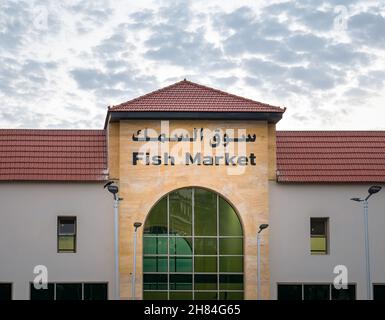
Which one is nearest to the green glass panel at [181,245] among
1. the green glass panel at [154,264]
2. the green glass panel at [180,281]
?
the green glass panel at [154,264]

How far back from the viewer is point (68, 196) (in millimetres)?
32938

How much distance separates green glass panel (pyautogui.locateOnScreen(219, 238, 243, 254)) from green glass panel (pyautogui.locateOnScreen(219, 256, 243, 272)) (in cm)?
32

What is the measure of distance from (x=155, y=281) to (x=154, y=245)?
1695 millimetres

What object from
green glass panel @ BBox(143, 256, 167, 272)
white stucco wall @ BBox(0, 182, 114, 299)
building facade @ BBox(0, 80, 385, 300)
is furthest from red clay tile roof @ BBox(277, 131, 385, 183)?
white stucco wall @ BBox(0, 182, 114, 299)

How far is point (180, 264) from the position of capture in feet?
106

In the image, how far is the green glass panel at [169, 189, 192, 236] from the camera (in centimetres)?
3225

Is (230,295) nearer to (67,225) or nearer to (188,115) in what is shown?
(67,225)

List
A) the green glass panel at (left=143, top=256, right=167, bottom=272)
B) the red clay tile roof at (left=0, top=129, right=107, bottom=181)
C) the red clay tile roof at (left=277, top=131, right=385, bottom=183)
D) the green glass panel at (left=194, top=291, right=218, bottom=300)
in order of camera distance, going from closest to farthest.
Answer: the green glass panel at (left=194, top=291, right=218, bottom=300) < the green glass panel at (left=143, top=256, right=167, bottom=272) < the red clay tile roof at (left=0, top=129, right=107, bottom=181) < the red clay tile roof at (left=277, top=131, right=385, bottom=183)

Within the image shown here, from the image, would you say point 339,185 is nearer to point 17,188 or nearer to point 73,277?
point 73,277

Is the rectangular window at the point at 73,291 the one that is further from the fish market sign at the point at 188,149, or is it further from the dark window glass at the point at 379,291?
the dark window glass at the point at 379,291

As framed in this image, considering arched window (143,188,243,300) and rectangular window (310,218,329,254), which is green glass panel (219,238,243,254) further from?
rectangular window (310,218,329,254)

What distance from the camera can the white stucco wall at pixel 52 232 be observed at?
32.3 metres

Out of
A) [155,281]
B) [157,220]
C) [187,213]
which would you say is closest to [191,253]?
→ [187,213]
